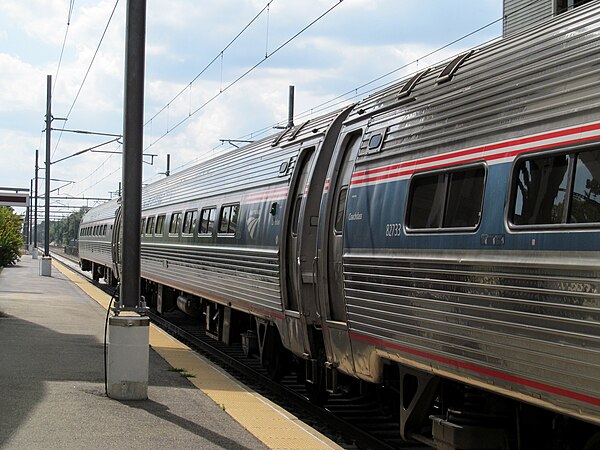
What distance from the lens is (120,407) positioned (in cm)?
900

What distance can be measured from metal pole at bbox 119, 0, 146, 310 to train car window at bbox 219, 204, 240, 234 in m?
3.90

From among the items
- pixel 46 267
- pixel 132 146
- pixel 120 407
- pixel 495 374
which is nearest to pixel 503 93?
pixel 495 374

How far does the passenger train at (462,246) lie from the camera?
5305 millimetres

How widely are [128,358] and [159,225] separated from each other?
39.0 ft

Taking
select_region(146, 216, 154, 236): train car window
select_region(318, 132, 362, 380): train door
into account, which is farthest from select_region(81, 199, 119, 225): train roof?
select_region(318, 132, 362, 380): train door

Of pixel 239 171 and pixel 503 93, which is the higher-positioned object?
pixel 239 171

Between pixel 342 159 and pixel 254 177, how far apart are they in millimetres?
3888

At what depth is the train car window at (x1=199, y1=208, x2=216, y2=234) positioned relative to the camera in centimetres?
1541

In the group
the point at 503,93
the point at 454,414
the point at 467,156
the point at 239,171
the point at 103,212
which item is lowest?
the point at 454,414

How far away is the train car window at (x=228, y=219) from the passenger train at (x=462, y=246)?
2.29 metres

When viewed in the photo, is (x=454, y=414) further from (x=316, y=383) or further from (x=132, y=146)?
(x=132, y=146)

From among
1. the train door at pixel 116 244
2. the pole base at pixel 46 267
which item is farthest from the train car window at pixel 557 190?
the pole base at pixel 46 267

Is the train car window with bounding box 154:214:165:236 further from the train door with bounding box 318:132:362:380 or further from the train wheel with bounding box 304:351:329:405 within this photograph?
the train door with bounding box 318:132:362:380

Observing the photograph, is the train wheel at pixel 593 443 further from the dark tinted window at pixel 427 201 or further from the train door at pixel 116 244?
the train door at pixel 116 244
